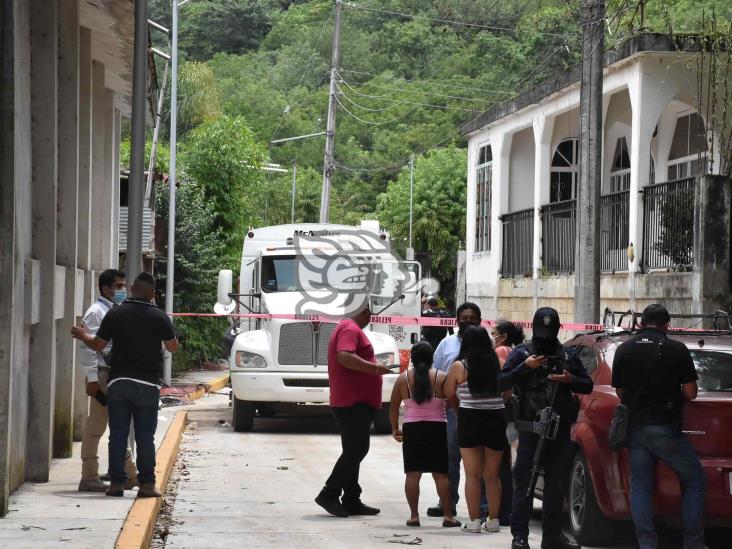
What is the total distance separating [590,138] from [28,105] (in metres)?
8.05

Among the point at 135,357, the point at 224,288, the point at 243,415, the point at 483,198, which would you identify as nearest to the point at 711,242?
the point at 243,415

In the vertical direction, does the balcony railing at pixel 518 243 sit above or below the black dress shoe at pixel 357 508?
above

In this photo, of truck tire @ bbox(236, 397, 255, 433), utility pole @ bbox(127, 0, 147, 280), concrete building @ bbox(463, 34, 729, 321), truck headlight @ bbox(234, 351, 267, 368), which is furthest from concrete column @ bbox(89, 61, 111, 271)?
concrete building @ bbox(463, 34, 729, 321)

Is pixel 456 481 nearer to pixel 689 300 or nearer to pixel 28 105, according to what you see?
pixel 28 105

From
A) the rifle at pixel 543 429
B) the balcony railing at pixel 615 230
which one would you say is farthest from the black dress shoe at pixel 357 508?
the balcony railing at pixel 615 230

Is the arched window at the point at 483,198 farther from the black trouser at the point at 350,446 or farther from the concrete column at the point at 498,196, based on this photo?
the black trouser at the point at 350,446

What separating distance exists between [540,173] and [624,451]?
1773cm

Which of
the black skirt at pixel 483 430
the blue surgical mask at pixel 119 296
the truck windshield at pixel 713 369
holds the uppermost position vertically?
the blue surgical mask at pixel 119 296

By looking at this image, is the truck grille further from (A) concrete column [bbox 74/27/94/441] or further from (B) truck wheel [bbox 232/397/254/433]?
(A) concrete column [bbox 74/27/94/441]

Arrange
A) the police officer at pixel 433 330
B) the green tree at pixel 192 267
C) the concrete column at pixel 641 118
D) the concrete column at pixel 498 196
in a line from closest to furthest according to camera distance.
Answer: the concrete column at pixel 641 118 < the police officer at pixel 433 330 < the concrete column at pixel 498 196 < the green tree at pixel 192 267

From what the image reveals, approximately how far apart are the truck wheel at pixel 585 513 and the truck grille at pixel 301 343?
9.52 meters

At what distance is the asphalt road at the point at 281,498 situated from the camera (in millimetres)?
10055

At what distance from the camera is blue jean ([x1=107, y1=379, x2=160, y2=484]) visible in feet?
34.8

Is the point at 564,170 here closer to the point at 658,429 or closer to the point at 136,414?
the point at 136,414
